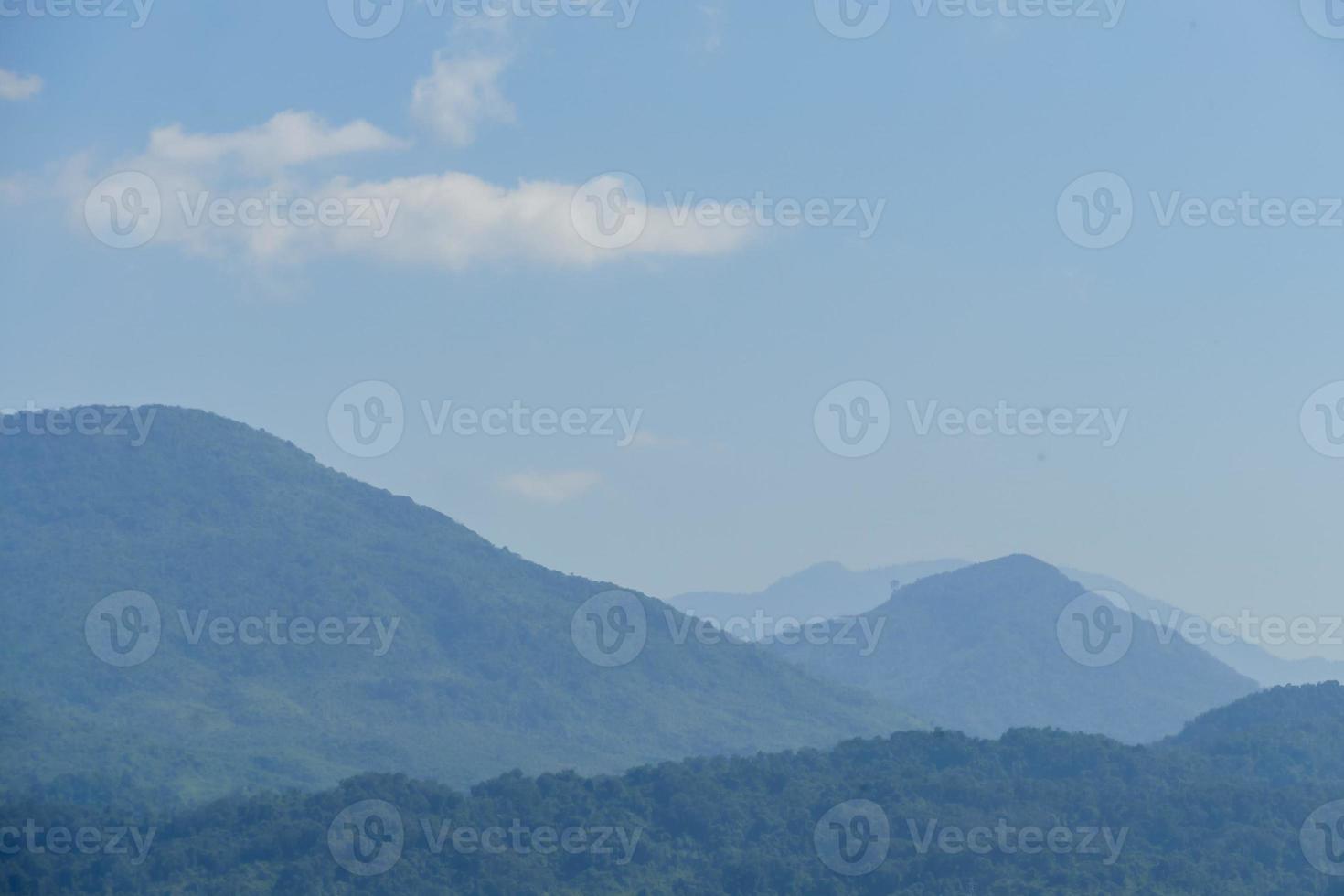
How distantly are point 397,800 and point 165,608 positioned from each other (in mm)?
51861

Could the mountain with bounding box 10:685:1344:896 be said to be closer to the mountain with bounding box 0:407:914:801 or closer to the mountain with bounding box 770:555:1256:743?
the mountain with bounding box 0:407:914:801

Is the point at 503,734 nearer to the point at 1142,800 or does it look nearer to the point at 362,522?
the point at 362,522

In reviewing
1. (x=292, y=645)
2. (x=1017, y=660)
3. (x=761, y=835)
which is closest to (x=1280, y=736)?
(x=761, y=835)

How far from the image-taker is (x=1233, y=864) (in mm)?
53844

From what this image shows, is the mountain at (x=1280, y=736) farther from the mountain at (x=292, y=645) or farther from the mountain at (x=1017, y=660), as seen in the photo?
the mountain at (x=1017, y=660)

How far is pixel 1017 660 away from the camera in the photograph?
152 m

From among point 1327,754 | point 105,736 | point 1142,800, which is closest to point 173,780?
point 105,736

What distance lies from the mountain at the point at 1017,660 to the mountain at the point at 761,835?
74.9m

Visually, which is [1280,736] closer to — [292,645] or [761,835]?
[761,835]

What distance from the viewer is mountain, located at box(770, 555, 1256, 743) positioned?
472ft

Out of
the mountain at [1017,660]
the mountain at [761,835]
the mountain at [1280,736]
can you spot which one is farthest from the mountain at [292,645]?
the mountain at [1280,736]

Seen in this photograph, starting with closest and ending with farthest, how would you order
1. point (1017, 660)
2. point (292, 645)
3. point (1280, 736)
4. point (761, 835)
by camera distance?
point (761, 835) < point (1280, 736) < point (292, 645) < point (1017, 660)

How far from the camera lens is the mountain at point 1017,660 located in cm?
14400

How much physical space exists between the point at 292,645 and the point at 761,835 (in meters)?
52.1
